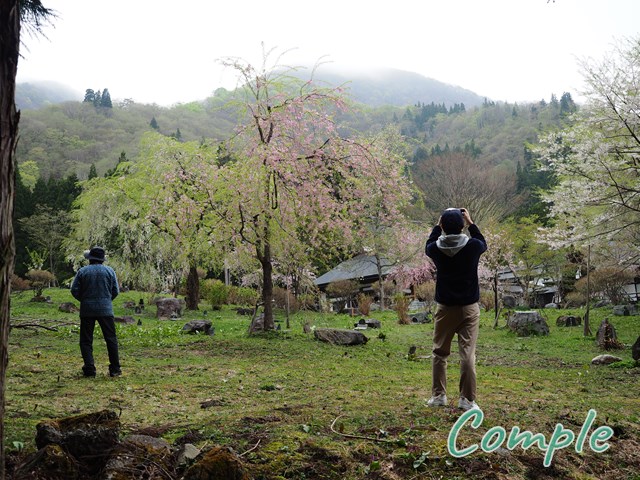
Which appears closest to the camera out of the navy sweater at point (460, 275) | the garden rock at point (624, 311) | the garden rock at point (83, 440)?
the garden rock at point (83, 440)

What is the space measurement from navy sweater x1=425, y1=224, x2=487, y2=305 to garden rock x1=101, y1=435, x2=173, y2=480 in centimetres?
266

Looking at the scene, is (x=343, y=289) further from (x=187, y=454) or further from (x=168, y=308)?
(x=187, y=454)

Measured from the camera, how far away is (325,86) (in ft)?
39.3

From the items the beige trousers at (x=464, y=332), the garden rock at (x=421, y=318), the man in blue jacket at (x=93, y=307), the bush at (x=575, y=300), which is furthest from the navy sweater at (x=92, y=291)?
the bush at (x=575, y=300)

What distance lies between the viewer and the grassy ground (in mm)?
3240

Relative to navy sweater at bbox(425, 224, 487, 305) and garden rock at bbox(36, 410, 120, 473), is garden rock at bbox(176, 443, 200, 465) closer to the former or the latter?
garden rock at bbox(36, 410, 120, 473)

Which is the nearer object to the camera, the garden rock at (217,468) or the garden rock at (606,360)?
the garden rock at (217,468)

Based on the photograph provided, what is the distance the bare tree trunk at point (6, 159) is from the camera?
2104 mm

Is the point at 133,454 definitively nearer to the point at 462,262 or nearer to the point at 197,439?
the point at 197,439

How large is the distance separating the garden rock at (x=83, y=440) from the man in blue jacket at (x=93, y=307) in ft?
13.1

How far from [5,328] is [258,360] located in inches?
274

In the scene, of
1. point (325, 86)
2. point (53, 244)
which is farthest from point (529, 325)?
point (53, 244)

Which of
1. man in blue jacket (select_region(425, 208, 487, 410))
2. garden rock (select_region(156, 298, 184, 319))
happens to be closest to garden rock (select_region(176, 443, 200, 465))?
man in blue jacket (select_region(425, 208, 487, 410))

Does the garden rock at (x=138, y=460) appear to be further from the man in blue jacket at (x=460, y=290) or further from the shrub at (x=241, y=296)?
the shrub at (x=241, y=296)
